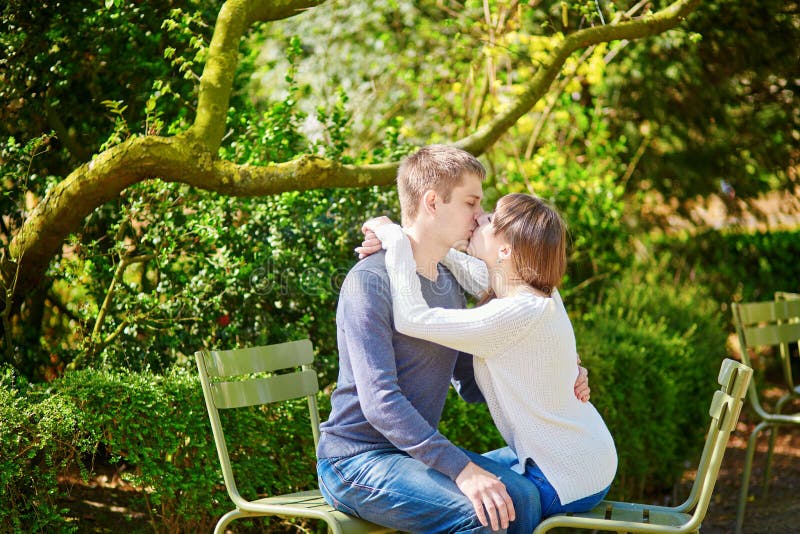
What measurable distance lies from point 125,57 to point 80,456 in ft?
7.83

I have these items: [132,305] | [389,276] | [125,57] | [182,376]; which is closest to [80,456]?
[182,376]

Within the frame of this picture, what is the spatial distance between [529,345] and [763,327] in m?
2.47

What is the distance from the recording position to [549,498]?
246 cm

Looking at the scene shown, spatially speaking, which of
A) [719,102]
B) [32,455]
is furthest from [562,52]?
[719,102]

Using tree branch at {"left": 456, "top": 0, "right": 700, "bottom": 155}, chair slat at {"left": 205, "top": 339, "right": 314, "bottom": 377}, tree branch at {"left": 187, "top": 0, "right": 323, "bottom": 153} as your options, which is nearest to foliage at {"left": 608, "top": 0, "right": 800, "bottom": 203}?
tree branch at {"left": 456, "top": 0, "right": 700, "bottom": 155}

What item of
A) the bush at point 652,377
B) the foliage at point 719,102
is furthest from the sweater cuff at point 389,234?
the foliage at point 719,102

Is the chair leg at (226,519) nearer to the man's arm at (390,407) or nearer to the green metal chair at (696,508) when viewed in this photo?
the man's arm at (390,407)

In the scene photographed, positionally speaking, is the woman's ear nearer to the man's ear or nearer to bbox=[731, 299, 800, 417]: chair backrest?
the man's ear

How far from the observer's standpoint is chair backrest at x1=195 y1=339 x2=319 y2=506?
9.16 ft

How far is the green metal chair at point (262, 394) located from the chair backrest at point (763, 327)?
7.87 feet

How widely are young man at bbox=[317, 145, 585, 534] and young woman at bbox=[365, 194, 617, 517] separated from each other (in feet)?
0.28

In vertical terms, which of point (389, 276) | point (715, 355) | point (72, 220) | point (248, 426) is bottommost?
point (715, 355)

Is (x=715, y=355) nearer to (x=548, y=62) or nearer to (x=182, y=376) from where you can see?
(x=548, y=62)

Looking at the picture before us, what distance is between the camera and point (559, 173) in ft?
21.0
